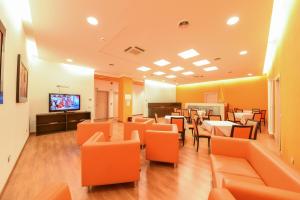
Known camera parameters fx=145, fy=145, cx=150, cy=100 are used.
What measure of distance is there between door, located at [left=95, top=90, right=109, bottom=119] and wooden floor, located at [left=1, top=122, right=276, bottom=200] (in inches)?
267

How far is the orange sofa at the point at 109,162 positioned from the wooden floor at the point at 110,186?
0.18m

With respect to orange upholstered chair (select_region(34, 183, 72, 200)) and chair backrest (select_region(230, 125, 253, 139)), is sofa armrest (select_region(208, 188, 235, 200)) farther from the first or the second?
chair backrest (select_region(230, 125, 253, 139))

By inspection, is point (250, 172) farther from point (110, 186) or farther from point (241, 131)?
point (110, 186)

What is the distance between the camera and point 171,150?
3025 mm

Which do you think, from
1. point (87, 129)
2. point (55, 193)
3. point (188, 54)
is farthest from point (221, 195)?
point (188, 54)

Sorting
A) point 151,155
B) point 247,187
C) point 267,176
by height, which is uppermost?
point 247,187

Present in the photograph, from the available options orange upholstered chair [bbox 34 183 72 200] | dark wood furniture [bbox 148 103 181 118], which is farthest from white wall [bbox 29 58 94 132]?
orange upholstered chair [bbox 34 183 72 200]

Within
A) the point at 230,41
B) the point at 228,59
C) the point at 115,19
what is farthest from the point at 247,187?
the point at 228,59

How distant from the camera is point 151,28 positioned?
3432mm

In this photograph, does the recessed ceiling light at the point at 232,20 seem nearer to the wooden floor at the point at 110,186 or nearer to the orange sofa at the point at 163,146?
the orange sofa at the point at 163,146

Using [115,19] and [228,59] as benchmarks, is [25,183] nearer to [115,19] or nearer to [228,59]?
[115,19]

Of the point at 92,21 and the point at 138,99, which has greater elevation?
the point at 92,21

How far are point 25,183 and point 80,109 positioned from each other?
528cm

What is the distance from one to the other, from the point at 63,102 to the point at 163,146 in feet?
17.9
